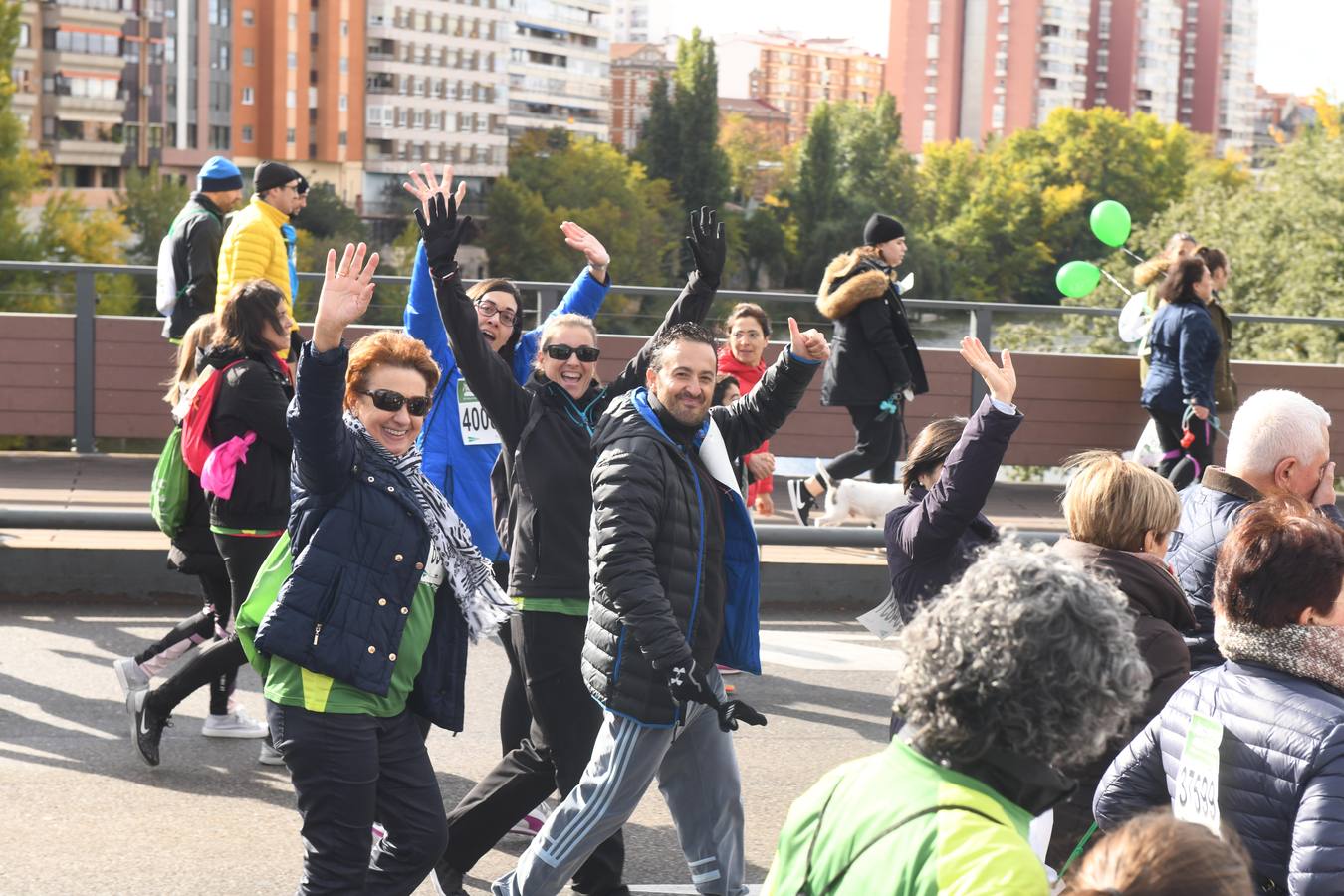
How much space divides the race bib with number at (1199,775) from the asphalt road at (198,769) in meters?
2.29

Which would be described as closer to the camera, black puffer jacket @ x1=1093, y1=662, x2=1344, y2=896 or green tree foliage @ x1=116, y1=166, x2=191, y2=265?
black puffer jacket @ x1=1093, y1=662, x2=1344, y2=896

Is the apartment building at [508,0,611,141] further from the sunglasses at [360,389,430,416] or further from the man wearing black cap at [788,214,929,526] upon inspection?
the sunglasses at [360,389,430,416]

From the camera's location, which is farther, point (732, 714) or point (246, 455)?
point (246, 455)

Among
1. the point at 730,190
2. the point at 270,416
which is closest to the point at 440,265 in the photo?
the point at 270,416

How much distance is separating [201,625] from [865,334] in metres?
4.85

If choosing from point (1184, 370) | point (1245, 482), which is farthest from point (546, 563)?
point (1184, 370)

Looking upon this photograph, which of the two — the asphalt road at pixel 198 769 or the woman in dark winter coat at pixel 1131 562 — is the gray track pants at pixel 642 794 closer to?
the asphalt road at pixel 198 769

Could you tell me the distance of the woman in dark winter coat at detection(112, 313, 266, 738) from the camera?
6512mm

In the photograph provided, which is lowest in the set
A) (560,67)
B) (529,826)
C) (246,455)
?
(529,826)

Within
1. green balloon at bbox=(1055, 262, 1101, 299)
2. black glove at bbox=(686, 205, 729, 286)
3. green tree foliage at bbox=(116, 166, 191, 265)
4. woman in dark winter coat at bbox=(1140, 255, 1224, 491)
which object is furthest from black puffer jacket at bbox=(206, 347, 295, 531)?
green tree foliage at bbox=(116, 166, 191, 265)

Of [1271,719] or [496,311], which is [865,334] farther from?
[1271,719]

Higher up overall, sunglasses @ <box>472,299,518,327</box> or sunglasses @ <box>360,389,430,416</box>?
sunglasses @ <box>472,299,518,327</box>

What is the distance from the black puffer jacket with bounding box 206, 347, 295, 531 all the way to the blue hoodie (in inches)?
19.1

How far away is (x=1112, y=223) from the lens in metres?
15.8
